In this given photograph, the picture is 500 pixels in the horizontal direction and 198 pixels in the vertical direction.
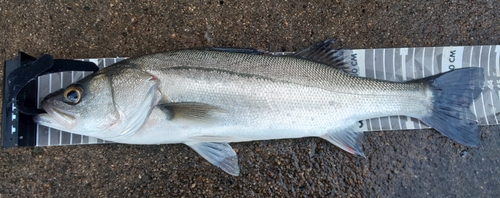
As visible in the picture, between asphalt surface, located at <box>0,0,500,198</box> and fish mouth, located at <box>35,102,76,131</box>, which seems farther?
asphalt surface, located at <box>0,0,500,198</box>

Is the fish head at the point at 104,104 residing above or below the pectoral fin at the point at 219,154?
above

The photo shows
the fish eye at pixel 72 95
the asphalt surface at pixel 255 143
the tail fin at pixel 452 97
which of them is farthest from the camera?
the asphalt surface at pixel 255 143

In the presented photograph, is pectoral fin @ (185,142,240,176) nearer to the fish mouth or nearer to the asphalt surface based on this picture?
the asphalt surface

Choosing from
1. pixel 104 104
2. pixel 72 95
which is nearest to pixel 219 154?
pixel 104 104

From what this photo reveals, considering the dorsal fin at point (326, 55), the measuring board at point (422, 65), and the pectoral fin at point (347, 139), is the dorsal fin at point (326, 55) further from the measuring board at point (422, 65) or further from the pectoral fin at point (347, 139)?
the pectoral fin at point (347, 139)

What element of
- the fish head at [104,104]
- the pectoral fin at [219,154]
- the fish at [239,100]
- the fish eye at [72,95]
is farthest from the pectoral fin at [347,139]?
the fish eye at [72,95]

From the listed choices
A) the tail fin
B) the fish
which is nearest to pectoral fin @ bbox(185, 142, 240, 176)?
the fish

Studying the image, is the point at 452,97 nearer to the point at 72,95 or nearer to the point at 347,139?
the point at 347,139

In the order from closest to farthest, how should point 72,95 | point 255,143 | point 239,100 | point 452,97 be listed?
point 72,95 < point 239,100 < point 452,97 < point 255,143
